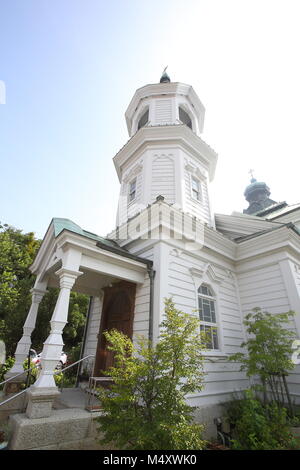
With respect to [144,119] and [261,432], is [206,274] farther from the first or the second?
[144,119]

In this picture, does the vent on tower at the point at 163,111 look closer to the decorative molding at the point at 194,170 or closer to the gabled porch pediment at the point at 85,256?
the decorative molding at the point at 194,170

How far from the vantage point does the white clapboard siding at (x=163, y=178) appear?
895cm

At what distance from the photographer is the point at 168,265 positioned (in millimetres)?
6535

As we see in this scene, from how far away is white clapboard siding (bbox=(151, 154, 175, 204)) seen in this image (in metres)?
8.95

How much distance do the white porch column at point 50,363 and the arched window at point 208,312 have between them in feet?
13.5

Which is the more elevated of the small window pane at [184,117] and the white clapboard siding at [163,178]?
the small window pane at [184,117]

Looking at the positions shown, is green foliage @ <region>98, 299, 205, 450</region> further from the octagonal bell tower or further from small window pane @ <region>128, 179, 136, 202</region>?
small window pane @ <region>128, 179, 136, 202</region>

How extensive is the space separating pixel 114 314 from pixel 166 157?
6.75m

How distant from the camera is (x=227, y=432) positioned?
17.7ft

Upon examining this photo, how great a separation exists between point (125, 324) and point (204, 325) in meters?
2.42

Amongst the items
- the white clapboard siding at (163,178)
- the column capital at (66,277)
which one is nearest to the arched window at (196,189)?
the white clapboard siding at (163,178)

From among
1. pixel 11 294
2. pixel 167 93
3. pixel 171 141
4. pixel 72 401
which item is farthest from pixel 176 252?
pixel 11 294

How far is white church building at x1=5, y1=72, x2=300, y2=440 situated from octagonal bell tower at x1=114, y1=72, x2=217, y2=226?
51 mm
